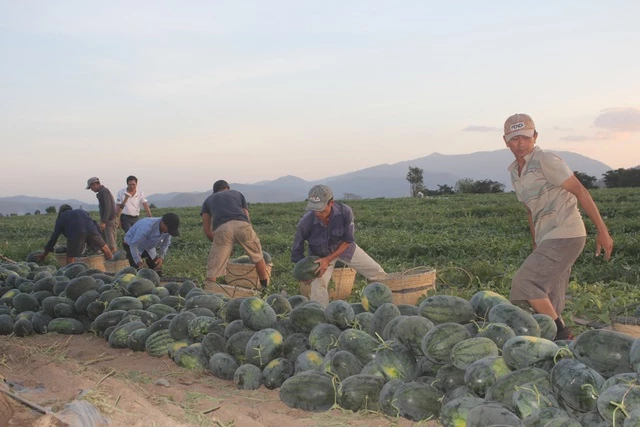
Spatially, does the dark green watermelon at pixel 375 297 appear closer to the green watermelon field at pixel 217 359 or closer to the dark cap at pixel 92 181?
the green watermelon field at pixel 217 359

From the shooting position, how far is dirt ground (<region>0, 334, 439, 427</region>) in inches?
122

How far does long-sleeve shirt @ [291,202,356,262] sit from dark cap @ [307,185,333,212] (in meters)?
0.38

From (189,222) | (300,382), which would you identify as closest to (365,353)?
(300,382)

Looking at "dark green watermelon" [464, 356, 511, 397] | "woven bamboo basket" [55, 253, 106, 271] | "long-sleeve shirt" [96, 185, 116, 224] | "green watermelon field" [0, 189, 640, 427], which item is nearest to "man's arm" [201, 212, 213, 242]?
"green watermelon field" [0, 189, 640, 427]

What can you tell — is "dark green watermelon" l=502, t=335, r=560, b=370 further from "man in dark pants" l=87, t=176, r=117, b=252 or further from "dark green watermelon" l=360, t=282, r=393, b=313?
"man in dark pants" l=87, t=176, r=117, b=252

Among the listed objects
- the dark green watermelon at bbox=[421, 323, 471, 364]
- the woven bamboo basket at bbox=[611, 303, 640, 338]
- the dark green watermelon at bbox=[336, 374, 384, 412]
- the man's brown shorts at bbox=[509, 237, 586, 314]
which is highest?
the man's brown shorts at bbox=[509, 237, 586, 314]

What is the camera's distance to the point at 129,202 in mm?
12359

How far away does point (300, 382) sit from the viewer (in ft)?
12.9

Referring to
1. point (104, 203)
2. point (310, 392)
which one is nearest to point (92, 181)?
point (104, 203)

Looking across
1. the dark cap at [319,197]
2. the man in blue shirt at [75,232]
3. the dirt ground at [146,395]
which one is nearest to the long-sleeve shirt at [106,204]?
the man in blue shirt at [75,232]

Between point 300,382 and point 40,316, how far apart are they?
13.7ft

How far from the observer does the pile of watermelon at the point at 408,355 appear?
9.84ft

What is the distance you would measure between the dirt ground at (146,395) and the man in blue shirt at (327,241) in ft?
7.17

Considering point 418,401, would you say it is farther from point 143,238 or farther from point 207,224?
point 143,238
